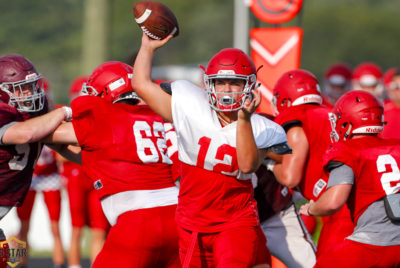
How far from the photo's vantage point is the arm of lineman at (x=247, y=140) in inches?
145

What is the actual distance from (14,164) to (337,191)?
6.79 feet

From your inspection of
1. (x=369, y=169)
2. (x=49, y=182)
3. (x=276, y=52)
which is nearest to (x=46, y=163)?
(x=49, y=182)

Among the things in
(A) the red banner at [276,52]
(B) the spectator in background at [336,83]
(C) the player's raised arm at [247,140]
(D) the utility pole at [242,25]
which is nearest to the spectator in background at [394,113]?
(B) the spectator in background at [336,83]

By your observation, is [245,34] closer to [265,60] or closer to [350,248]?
[265,60]

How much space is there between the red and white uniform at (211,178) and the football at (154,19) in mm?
338

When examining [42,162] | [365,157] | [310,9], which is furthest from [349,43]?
[365,157]

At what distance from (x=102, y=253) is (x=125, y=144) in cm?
68

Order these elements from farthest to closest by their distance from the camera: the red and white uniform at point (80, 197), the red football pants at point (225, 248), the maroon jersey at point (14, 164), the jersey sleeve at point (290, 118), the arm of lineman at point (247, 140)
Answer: the red and white uniform at point (80, 197), the jersey sleeve at point (290, 118), the maroon jersey at point (14, 164), the red football pants at point (225, 248), the arm of lineman at point (247, 140)

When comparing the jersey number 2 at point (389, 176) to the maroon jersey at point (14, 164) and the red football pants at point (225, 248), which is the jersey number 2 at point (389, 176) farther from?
the maroon jersey at point (14, 164)

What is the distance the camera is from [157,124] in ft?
15.0

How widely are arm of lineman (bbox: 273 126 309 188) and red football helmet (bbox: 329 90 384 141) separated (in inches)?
14.9

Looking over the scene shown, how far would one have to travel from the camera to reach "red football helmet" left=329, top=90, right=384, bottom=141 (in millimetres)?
4586

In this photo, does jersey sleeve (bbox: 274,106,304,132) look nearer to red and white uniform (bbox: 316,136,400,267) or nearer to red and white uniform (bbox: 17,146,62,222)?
red and white uniform (bbox: 316,136,400,267)

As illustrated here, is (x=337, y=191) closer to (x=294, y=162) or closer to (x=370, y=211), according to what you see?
(x=370, y=211)
